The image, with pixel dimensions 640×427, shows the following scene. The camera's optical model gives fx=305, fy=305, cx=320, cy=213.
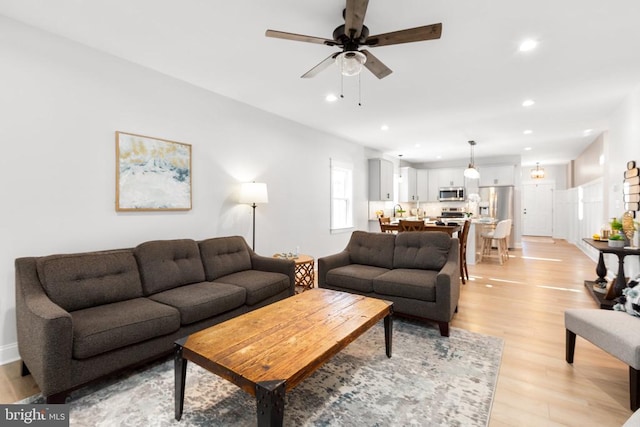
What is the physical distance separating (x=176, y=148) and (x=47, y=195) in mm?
1253

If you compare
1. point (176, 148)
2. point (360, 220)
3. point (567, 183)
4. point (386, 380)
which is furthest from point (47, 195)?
point (567, 183)

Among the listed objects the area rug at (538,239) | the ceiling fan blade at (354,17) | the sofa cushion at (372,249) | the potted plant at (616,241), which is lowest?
the area rug at (538,239)

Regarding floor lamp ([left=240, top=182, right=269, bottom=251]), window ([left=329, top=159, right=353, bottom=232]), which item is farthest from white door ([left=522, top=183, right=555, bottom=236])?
floor lamp ([left=240, top=182, right=269, bottom=251])

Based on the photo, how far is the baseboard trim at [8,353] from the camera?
238cm

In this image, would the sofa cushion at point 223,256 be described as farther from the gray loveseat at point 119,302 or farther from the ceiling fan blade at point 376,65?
the ceiling fan blade at point 376,65

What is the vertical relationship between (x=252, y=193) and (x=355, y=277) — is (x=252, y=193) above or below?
above

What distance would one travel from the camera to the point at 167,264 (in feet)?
A: 9.61

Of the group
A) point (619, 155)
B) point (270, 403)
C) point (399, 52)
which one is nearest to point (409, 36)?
point (399, 52)

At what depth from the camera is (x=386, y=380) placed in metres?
2.18

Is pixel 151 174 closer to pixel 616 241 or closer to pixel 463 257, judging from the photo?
pixel 463 257

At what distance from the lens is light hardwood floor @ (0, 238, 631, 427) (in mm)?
1846

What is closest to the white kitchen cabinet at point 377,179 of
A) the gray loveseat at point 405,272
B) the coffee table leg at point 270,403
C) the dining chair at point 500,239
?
the dining chair at point 500,239

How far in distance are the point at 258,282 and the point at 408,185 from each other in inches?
279

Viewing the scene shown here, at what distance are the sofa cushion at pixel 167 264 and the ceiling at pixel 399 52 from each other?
1.85 meters
